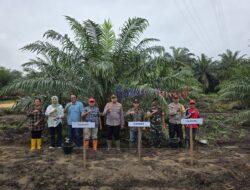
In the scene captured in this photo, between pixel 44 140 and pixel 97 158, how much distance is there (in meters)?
3.19

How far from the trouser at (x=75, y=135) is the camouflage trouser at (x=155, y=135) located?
209cm

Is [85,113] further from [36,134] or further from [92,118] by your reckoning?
[36,134]

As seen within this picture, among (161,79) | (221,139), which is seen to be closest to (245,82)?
(221,139)

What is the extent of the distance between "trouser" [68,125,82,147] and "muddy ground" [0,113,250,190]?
58cm

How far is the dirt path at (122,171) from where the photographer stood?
7117mm

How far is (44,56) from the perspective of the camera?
41.7 ft

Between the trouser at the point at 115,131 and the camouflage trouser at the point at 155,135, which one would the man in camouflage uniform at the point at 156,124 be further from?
the trouser at the point at 115,131

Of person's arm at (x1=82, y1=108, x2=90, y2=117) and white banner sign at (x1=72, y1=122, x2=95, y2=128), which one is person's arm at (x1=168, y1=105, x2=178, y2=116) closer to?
person's arm at (x1=82, y1=108, x2=90, y2=117)

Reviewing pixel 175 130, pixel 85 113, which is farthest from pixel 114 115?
pixel 175 130

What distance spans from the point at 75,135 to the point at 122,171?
9.50 feet

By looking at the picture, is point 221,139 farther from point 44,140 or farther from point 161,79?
point 44,140

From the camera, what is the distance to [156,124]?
1055 centimetres

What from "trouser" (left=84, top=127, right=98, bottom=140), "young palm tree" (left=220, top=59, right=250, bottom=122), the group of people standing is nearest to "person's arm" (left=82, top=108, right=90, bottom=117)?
the group of people standing

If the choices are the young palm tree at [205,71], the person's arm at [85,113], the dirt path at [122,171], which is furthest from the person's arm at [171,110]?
the young palm tree at [205,71]
